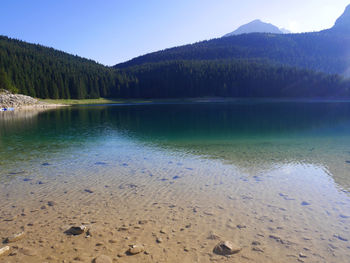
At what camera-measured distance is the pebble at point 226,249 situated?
550cm

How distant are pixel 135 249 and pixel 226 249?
208 centimetres

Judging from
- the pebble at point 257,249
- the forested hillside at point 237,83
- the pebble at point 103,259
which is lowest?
the pebble at point 257,249

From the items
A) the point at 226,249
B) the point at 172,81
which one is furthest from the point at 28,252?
the point at 172,81

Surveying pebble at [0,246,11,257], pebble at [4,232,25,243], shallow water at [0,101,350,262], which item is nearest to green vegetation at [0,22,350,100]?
shallow water at [0,101,350,262]

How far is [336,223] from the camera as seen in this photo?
694 cm

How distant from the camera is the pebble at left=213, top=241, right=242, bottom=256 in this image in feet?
18.1

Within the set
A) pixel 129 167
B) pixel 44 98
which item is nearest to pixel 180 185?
pixel 129 167

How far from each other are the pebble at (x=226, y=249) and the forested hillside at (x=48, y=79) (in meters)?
95.6

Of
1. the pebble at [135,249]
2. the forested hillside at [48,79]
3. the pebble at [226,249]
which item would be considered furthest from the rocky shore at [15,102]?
the pebble at [226,249]

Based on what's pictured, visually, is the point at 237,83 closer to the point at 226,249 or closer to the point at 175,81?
the point at 175,81

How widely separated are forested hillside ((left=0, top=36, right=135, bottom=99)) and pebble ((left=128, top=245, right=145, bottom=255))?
94479 mm

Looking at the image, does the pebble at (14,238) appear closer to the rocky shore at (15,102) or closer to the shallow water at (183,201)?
the shallow water at (183,201)

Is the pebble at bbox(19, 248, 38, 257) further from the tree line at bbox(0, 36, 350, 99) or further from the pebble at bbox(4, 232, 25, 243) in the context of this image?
the tree line at bbox(0, 36, 350, 99)

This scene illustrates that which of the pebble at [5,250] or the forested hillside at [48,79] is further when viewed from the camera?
the forested hillside at [48,79]
